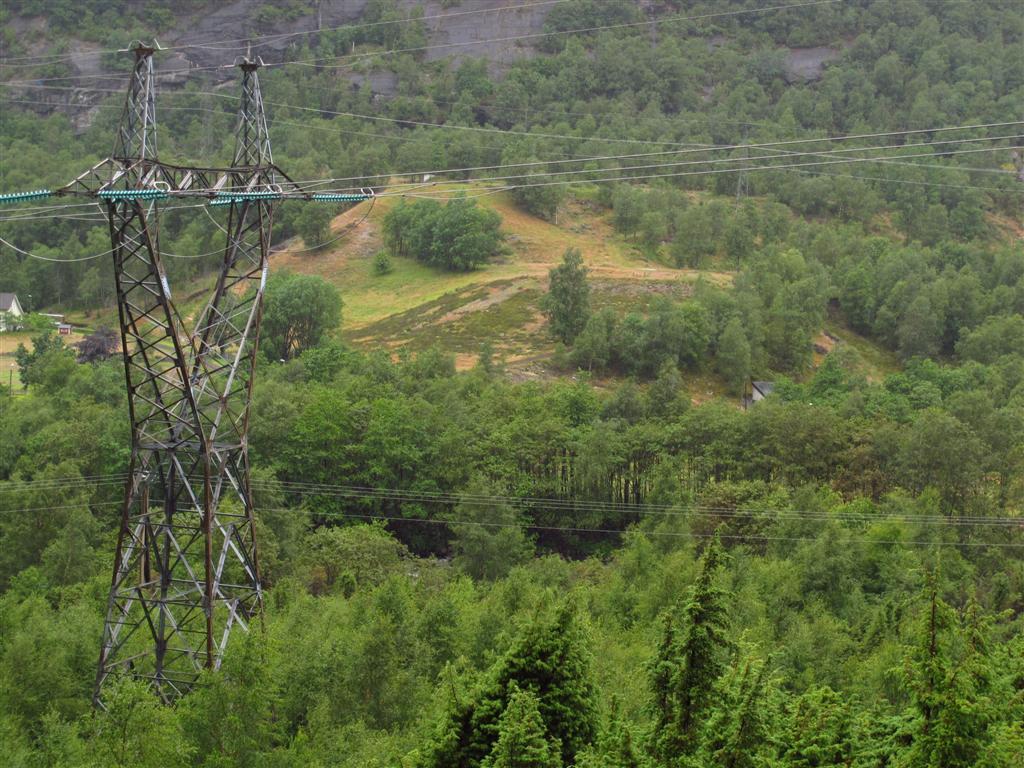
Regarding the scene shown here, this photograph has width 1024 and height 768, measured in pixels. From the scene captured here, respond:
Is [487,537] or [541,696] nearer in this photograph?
[541,696]

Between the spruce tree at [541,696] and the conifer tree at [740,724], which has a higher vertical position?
the conifer tree at [740,724]

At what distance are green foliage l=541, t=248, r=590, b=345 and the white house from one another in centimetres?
3839

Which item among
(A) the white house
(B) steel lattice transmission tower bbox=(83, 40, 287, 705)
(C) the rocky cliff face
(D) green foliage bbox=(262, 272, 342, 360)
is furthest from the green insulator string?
(C) the rocky cliff face

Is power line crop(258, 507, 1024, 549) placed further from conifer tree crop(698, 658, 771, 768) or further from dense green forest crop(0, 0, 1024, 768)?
conifer tree crop(698, 658, 771, 768)

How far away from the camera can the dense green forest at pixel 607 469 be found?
17297 mm

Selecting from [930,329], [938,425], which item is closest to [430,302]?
[930,329]

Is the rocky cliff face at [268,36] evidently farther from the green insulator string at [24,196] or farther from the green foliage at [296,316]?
the green insulator string at [24,196]

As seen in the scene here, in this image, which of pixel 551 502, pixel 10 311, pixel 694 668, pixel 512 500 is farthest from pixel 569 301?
pixel 694 668

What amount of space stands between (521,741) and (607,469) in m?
32.2

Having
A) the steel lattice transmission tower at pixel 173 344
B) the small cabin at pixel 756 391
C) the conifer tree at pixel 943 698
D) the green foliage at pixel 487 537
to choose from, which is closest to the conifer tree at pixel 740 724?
the conifer tree at pixel 943 698

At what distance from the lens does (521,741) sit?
1503cm

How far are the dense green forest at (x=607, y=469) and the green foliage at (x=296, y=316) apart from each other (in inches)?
8.1

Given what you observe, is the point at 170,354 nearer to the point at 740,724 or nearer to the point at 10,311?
the point at 740,724

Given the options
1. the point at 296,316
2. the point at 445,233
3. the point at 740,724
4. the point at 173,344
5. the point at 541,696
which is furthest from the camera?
the point at 445,233
